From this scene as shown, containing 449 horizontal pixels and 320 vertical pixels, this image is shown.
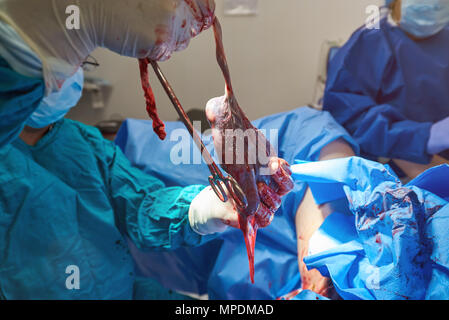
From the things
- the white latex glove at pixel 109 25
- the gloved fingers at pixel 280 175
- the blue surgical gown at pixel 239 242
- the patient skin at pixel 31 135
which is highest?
the white latex glove at pixel 109 25

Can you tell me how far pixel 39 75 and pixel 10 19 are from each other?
0.09 m

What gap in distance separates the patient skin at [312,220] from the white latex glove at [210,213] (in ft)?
1.01

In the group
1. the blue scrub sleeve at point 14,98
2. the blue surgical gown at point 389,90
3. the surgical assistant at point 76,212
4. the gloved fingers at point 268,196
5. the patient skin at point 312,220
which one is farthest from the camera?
the blue surgical gown at point 389,90

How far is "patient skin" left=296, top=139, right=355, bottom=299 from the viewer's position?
87 cm

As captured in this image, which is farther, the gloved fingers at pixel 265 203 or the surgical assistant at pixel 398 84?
the surgical assistant at pixel 398 84

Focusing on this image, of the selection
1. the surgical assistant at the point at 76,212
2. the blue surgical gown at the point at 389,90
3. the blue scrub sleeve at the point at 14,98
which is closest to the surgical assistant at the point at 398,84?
the blue surgical gown at the point at 389,90

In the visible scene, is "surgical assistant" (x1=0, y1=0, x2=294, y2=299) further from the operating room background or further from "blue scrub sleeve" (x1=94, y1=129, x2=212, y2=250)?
the operating room background

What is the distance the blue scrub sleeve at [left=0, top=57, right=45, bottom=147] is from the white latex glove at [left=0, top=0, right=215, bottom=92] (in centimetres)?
3

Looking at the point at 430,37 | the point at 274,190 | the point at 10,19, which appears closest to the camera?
the point at 10,19

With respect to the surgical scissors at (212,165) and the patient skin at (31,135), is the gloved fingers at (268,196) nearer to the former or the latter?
the surgical scissors at (212,165)

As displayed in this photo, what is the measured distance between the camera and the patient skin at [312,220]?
0.87 meters

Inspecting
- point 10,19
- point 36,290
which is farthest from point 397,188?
point 36,290
